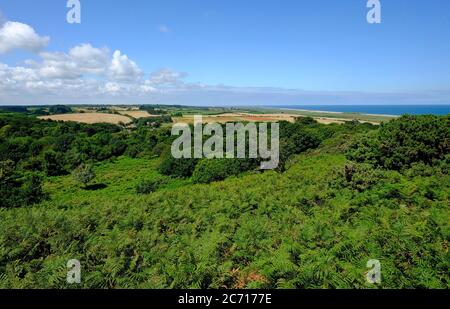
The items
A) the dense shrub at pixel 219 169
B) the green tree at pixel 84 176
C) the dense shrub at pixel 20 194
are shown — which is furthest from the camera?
the green tree at pixel 84 176

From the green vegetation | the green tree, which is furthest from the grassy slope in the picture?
the green tree

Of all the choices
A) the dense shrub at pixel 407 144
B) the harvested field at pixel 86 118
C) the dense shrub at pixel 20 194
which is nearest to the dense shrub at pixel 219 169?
the dense shrub at pixel 407 144

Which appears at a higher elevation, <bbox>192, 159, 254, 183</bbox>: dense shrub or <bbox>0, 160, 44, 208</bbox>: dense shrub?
<bbox>192, 159, 254, 183</bbox>: dense shrub

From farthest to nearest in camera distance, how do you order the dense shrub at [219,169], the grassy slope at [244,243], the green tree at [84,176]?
the green tree at [84,176] → the dense shrub at [219,169] → the grassy slope at [244,243]

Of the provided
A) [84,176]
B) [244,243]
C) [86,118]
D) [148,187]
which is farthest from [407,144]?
[86,118]

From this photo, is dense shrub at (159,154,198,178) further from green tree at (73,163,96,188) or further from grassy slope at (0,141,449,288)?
grassy slope at (0,141,449,288)

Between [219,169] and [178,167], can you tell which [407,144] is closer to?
[219,169]

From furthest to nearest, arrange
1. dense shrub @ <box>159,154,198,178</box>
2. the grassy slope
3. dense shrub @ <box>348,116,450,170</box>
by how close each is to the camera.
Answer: dense shrub @ <box>159,154,198,178</box>, dense shrub @ <box>348,116,450,170</box>, the grassy slope

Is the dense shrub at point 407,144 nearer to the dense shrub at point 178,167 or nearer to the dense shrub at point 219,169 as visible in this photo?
the dense shrub at point 219,169

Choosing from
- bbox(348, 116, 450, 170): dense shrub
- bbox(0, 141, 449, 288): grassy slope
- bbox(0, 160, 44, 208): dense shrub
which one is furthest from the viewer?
bbox(0, 160, 44, 208): dense shrub
